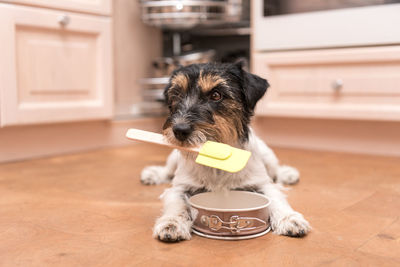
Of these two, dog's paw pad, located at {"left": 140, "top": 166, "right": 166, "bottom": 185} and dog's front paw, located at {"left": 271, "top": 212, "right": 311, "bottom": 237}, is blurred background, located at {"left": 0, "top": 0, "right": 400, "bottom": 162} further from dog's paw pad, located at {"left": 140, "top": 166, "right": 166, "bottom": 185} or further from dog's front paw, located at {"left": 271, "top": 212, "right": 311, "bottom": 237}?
dog's front paw, located at {"left": 271, "top": 212, "right": 311, "bottom": 237}

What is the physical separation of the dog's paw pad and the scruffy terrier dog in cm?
42

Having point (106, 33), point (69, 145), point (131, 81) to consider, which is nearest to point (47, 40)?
point (106, 33)

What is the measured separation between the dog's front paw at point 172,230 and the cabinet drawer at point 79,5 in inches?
70.7

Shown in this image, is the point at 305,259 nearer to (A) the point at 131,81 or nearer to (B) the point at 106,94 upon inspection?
(B) the point at 106,94

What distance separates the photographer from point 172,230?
1242 millimetres

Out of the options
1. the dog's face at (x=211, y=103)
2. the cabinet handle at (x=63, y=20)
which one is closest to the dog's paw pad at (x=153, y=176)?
the dog's face at (x=211, y=103)

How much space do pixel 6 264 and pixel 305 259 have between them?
0.80 m

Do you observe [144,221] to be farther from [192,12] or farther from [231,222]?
[192,12]

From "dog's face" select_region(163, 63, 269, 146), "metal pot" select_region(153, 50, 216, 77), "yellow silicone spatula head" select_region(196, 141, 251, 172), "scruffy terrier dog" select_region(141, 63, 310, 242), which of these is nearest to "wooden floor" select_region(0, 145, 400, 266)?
"scruffy terrier dog" select_region(141, 63, 310, 242)

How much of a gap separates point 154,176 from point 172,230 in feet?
2.69

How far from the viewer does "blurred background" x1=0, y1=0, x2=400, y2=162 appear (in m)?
2.51

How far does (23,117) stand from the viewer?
96.4 inches

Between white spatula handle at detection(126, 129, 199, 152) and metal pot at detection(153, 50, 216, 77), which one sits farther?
metal pot at detection(153, 50, 216, 77)

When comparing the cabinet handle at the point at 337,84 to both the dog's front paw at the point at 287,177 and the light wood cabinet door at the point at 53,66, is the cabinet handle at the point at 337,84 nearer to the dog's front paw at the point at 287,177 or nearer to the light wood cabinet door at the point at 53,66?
the dog's front paw at the point at 287,177
